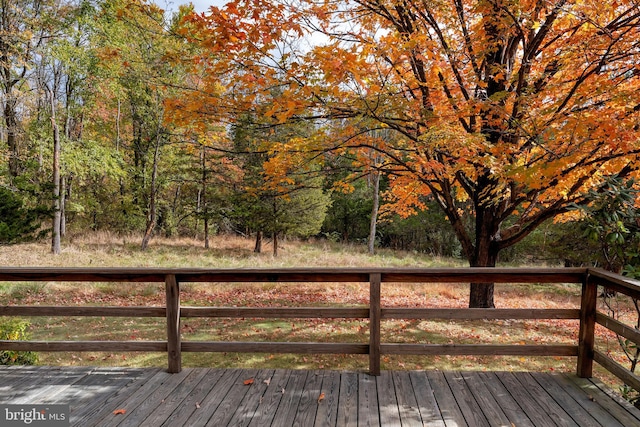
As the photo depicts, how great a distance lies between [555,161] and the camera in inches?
153

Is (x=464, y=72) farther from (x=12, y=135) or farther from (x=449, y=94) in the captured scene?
(x=12, y=135)

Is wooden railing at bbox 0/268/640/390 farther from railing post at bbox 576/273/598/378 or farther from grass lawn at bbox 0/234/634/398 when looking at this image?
grass lawn at bbox 0/234/634/398

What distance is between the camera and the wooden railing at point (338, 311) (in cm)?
304

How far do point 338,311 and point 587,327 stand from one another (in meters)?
2.11

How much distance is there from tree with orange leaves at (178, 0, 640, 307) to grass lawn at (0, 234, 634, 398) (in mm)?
2451

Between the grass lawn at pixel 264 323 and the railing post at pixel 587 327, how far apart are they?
2.03 meters

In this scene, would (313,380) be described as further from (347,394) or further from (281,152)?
(281,152)

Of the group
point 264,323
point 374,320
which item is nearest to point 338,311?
point 374,320

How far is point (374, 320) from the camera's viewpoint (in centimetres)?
310

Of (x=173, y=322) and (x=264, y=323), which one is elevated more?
(x=173, y=322)

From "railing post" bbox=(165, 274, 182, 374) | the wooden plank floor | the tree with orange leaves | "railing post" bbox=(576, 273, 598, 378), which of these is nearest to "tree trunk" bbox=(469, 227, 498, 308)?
the tree with orange leaves

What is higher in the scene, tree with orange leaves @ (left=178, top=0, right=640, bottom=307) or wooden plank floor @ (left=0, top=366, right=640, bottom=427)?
tree with orange leaves @ (left=178, top=0, right=640, bottom=307)

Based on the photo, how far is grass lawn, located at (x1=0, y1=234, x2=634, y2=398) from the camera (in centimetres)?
523

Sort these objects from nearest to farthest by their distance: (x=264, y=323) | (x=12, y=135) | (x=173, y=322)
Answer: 1. (x=173, y=322)
2. (x=264, y=323)
3. (x=12, y=135)
